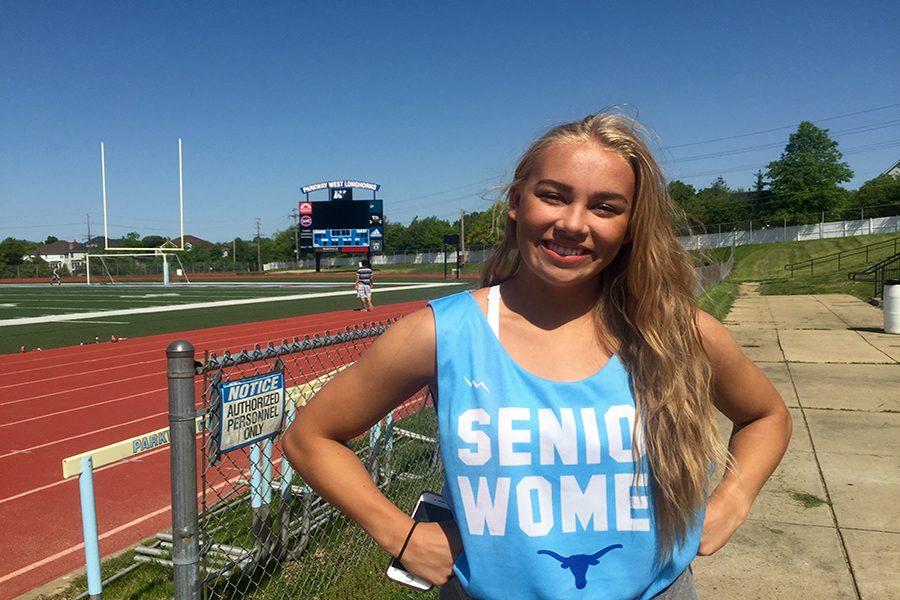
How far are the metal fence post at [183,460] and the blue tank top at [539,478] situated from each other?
1.04m

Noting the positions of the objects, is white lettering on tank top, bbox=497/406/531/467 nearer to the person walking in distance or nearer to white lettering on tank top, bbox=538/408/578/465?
white lettering on tank top, bbox=538/408/578/465

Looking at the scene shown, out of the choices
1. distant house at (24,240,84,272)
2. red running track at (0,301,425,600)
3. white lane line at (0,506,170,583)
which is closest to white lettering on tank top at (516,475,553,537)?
red running track at (0,301,425,600)

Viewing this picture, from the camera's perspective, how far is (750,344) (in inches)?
462

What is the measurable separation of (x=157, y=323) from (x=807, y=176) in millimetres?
67516

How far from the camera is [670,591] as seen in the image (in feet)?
4.38

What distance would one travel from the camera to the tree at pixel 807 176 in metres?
66.4

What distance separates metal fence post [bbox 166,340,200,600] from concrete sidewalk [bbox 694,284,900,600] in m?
2.50

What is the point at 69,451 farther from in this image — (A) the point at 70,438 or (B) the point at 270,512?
(B) the point at 270,512

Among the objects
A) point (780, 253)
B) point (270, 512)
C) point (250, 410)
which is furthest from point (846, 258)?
point (250, 410)

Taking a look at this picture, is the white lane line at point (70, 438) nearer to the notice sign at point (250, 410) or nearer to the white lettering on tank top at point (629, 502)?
the notice sign at point (250, 410)

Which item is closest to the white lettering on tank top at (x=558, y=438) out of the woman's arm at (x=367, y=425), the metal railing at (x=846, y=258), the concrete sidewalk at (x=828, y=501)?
the woman's arm at (x=367, y=425)

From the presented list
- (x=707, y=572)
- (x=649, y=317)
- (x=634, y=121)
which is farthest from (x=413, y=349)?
(x=707, y=572)

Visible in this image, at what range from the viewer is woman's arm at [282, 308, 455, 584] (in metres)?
1.29

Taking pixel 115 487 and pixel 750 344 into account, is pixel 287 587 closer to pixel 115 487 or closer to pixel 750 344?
pixel 115 487
